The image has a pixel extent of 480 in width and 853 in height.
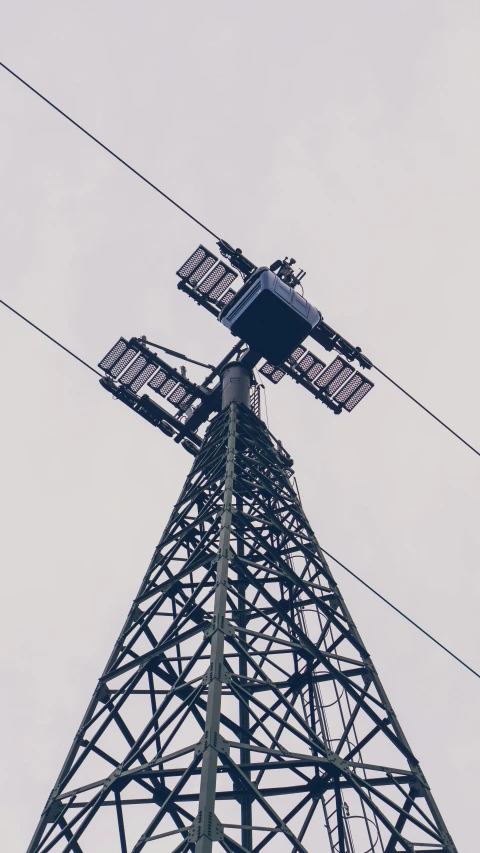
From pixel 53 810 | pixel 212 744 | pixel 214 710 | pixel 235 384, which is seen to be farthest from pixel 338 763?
pixel 235 384

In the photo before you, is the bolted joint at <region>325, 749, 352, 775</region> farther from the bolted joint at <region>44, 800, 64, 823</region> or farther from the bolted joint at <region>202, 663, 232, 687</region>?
the bolted joint at <region>44, 800, 64, 823</region>

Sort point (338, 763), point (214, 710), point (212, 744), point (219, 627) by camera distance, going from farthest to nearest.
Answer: point (219, 627), point (338, 763), point (214, 710), point (212, 744)

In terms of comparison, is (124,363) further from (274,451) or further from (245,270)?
(274,451)

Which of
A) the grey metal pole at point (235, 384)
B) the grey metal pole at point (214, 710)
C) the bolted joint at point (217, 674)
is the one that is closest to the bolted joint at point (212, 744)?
the grey metal pole at point (214, 710)

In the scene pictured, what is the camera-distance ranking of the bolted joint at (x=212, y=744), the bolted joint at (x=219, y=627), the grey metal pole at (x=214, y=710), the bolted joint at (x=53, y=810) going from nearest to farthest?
the grey metal pole at (x=214, y=710) → the bolted joint at (x=212, y=744) → the bolted joint at (x=219, y=627) → the bolted joint at (x=53, y=810)

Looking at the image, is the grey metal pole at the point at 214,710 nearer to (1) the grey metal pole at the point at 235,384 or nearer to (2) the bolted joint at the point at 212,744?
(2) the bolted joint at the point at 212,744

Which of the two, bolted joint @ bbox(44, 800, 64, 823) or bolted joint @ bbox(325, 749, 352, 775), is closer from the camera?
bolted joint @ bbox(325, 749, 352, 775)

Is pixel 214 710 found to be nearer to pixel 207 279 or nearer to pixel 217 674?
pixel 217 674

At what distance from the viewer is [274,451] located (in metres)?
19.2

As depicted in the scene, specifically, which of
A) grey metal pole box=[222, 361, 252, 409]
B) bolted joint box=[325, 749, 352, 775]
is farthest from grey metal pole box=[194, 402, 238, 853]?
grey metal pole box=[222, 361, 252, 409]

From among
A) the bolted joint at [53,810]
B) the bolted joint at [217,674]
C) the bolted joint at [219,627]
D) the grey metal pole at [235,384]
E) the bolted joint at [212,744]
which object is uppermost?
the grey metal pole at [235,384]

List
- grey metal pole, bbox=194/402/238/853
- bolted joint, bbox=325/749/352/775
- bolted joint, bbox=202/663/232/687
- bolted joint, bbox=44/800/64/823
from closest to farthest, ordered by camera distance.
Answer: grey metal pole, bbox=194/402/238/853 < bolted joint, bbox=202/663/232/687 < bolted joint, bbox=325/749/352/775 < bolted joint, bbox=44/800/64/823

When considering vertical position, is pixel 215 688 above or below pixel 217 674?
below

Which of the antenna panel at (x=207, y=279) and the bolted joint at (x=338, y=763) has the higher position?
the antenna panel at (x=207, y=279)
